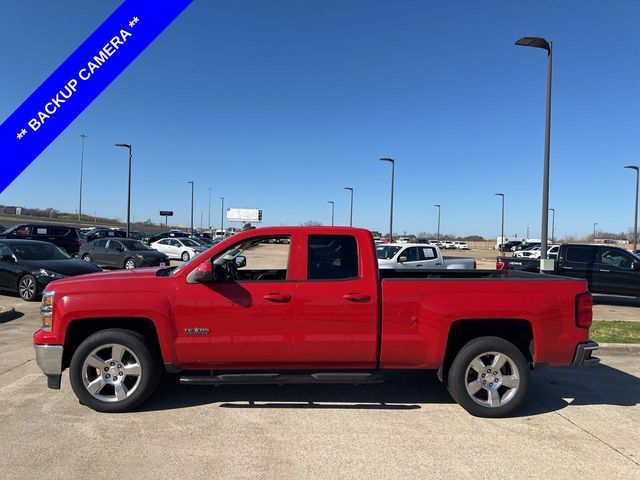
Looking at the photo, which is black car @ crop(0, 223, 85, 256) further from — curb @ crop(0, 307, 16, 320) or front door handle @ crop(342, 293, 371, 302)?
front door handle @ crop(342, 293, 371, 302)

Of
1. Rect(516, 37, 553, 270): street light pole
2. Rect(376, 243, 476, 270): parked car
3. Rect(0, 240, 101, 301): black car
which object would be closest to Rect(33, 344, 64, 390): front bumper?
Rect(0, 240, 101, 301): black car

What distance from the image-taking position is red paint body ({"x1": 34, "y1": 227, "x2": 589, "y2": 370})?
450 centimetres

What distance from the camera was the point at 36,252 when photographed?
38.6 ft

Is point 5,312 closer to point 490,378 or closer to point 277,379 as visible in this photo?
point 277,379

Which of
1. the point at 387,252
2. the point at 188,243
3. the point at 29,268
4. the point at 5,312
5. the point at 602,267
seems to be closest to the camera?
the point at 5,312

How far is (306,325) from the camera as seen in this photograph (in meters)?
4.54

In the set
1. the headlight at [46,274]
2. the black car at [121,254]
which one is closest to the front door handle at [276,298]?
the headlight at [46,274]

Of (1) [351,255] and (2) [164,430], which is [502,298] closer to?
(1) [351,255]

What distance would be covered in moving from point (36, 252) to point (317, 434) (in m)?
10.5

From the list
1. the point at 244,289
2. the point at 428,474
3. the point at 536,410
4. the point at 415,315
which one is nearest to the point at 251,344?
the point at 244,289

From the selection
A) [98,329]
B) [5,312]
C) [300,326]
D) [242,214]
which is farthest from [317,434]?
[242,214]

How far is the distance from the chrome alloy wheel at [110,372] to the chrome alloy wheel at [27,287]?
302 inches

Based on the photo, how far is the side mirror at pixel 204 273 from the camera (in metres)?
4.40

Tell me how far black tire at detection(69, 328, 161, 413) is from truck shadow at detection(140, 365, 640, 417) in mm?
237
